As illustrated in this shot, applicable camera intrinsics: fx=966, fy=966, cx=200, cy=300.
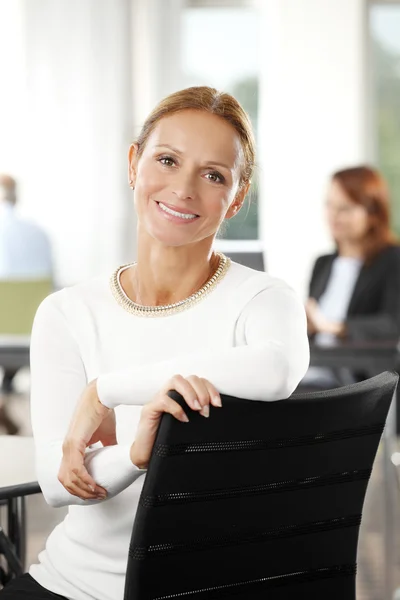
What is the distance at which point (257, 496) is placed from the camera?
104cm

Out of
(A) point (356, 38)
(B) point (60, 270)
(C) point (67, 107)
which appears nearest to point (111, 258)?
(B) point (60, 270)

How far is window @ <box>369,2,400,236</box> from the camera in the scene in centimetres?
680

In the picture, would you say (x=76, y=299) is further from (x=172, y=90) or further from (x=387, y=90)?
(x=387, y=90)

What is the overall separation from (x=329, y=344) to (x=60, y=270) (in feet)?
12.2

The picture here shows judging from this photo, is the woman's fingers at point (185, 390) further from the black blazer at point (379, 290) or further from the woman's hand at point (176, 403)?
the black blazer at point (379, 290)

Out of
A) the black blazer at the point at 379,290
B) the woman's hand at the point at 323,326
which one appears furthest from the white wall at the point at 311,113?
the woman's hand at the point at 323,326

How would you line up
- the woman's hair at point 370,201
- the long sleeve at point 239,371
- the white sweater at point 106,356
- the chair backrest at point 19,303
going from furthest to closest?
the chair backrest at point 19,303 → the woman's hair at point 370,201 → the white sweater at point 106,356 → the long sleeve at point 239,371

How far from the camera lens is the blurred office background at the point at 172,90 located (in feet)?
21.5

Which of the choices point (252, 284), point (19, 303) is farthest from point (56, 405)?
point (19, 303)

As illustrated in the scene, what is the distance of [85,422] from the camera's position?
3.73 ft

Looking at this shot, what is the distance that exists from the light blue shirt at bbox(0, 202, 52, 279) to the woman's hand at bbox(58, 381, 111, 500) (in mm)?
5044

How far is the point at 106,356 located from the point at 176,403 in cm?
37

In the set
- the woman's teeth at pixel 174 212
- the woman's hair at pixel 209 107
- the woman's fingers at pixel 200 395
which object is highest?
the woman's hair at pixel 209 107

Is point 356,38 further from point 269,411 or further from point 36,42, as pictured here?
point 269,411
